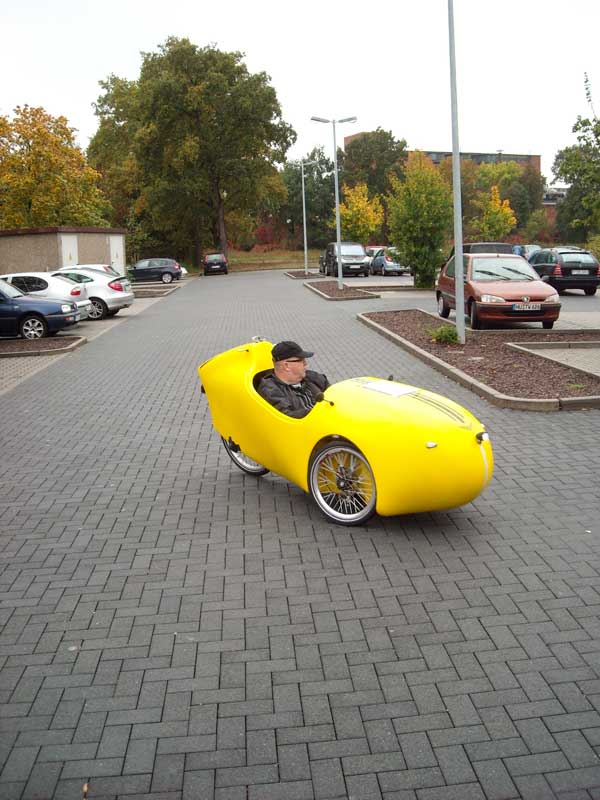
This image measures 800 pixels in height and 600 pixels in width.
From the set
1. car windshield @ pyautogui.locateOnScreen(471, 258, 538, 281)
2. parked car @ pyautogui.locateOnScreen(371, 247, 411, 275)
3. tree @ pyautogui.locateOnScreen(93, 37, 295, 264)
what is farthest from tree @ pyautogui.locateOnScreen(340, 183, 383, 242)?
car windshield @ pyautogui.locateOnScreen(471, 258, 538, 281)

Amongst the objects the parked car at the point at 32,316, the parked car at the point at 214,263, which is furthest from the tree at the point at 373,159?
the parked car at the point at 32,316

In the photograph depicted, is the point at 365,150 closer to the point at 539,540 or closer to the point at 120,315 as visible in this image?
the point at 120,315

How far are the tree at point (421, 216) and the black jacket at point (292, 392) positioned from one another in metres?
24.3

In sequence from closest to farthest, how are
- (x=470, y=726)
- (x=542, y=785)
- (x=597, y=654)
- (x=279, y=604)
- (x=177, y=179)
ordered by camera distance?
(x=542, y=785)
(x=470, y=726)
(x=597, y=654)
(x=279, y=604)
(x=177, y=179)

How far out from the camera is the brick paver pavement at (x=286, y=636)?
10.7 ft

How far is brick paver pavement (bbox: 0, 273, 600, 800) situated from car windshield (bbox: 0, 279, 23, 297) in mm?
12855

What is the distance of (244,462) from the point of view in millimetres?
7520

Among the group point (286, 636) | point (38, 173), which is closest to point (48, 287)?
point (286, 636)

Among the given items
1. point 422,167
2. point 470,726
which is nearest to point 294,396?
point 470,726

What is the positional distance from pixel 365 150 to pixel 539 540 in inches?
3783

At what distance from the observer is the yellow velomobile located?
565 cm

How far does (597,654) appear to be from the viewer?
4066 mm

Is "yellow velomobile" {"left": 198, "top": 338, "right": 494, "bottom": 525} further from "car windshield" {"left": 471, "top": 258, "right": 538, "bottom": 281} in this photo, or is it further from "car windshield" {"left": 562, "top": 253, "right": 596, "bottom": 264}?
"car windshield" {"left": 562, "top": 253, "right": 596, "bottom": 264}

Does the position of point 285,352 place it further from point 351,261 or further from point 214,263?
point 214,263
